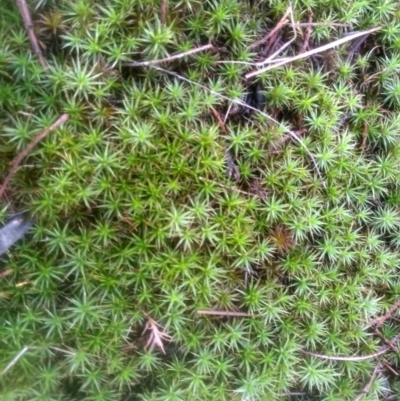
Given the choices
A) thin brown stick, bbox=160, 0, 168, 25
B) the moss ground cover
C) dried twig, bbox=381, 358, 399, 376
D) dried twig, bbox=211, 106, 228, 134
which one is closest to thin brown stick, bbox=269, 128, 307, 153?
the moss ground cover

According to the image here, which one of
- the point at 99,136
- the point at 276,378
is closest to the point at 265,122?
the point at 99,136

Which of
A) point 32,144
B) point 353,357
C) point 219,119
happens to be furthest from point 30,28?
point 353,357

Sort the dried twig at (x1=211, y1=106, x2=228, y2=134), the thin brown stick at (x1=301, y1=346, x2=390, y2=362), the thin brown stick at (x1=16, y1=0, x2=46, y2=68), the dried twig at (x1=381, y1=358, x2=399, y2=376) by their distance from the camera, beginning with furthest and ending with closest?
the dried twig at (x1=381, y1=358, x2=399, y2=376) → the thin brown stick at (x1=301, y1=346, x2=390, y2=362) → the dried twig at (x1=211, y1=106, x2=228, y2=134) → the thin brown stick at (x1=16, y1=0, x2=46, y2=68)

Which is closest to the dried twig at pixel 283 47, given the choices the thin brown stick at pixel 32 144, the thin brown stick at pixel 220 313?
the thin brown stick at pixel 32 144

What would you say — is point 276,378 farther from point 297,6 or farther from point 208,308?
point 297,6

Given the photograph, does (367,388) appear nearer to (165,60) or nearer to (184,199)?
(184,199)

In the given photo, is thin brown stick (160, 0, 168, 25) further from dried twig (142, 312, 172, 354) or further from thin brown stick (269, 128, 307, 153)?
dried twig (142, 312, 172, 354)

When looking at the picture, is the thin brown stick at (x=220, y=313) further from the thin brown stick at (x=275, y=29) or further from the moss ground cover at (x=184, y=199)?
the thin brown stick at (x=275, y=29)
